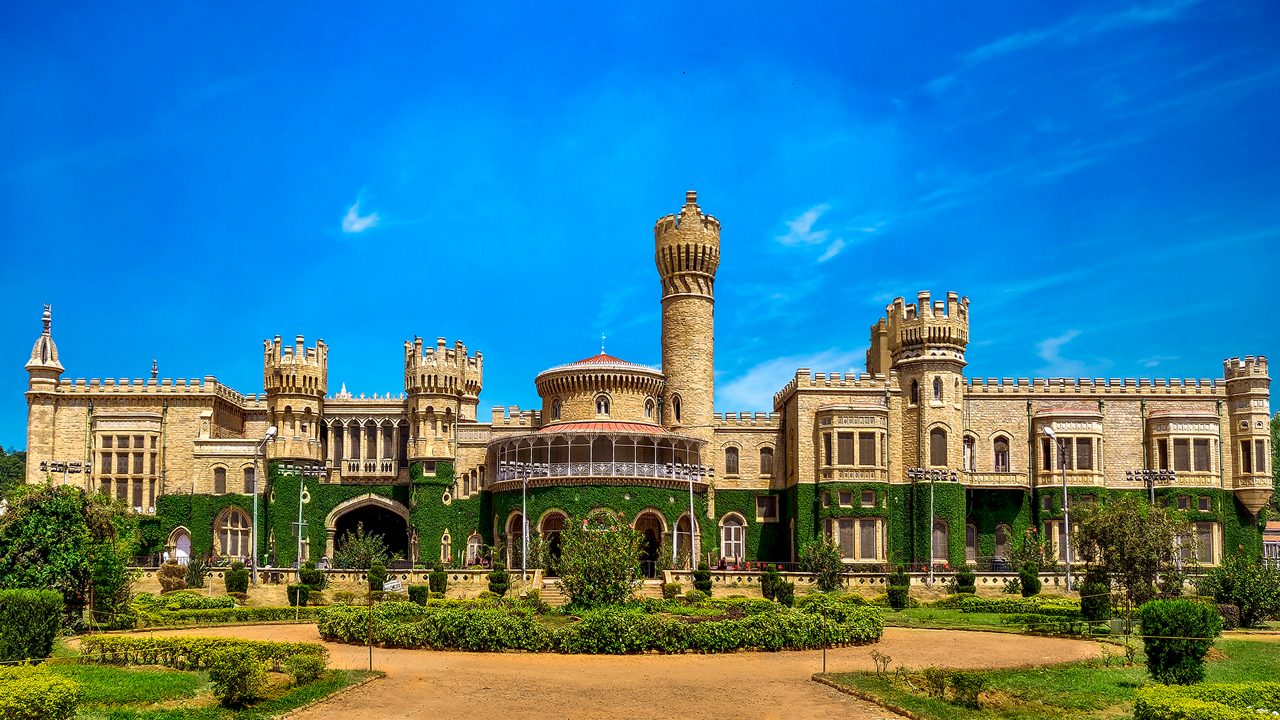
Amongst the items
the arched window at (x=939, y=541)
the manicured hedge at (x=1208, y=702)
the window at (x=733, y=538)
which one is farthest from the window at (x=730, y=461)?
the manicured hedge at (x=1208, y=702)

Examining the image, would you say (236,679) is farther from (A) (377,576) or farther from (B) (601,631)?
(A) (377,576)

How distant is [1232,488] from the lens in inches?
2490

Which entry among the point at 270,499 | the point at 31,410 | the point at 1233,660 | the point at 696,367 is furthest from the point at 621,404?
the point at 1233,660

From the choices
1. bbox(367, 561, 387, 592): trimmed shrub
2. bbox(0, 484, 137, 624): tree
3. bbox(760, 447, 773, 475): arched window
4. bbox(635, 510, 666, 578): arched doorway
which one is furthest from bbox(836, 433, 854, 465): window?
bbox(0, 484, 137, 624): tree

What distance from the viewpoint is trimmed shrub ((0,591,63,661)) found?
2631 centimetres

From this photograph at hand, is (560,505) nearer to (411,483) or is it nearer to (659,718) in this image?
(411,483)

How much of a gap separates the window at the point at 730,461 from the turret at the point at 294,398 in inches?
855

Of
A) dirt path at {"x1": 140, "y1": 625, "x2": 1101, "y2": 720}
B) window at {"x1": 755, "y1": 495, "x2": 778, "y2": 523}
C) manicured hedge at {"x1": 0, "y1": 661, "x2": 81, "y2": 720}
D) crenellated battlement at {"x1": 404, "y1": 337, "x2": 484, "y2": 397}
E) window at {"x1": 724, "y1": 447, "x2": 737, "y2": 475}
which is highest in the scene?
crenellated battlement at {"x1": 404, "y1": 337, "x2": 484, "y2": 397}

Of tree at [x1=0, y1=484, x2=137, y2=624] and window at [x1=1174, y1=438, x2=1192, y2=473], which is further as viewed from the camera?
window at [x1=1174, y1=438, x2=1192, y2=473]

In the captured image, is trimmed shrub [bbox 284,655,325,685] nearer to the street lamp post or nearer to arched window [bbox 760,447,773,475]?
the street lamp post

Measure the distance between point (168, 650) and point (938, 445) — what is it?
42375mm

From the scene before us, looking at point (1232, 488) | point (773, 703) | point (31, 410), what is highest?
point (31, 410)

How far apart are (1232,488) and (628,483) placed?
31.8 metres

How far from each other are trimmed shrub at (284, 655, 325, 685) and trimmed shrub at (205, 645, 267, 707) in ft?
5.01
